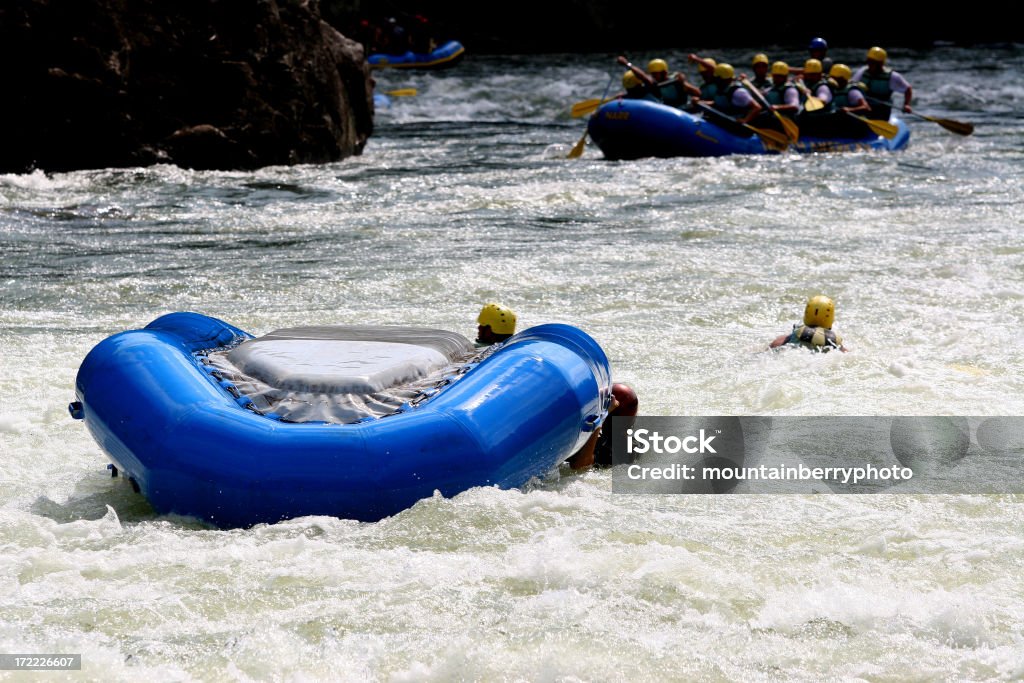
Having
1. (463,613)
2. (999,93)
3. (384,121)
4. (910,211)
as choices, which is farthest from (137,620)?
(999,93)

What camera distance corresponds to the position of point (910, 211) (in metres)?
9.98

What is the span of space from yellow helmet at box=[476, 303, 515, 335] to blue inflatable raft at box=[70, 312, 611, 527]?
35 cm

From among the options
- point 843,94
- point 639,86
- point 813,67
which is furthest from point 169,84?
point 843,94

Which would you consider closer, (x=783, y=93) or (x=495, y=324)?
(x=495, y=324)

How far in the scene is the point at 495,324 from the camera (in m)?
4.93

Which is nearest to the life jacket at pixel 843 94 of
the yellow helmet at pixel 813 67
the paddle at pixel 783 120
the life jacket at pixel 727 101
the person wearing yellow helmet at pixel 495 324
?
the yellow helmet at pixel 813 67

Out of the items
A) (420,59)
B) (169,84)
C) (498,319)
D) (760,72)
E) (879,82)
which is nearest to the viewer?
(498,319)

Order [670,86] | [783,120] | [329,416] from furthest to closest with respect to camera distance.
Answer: [670,86], [783,120], [329,416]

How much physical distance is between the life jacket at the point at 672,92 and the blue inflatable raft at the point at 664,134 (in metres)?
0.50

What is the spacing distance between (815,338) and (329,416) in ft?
9.31

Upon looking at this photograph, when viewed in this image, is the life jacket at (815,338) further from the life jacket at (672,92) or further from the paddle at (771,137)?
the life jacket at (672,92)

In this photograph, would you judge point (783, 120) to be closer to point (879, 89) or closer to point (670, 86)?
point (670, 86)

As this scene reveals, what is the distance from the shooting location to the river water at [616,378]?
332 cm

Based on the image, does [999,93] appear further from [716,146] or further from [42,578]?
[42,578]
